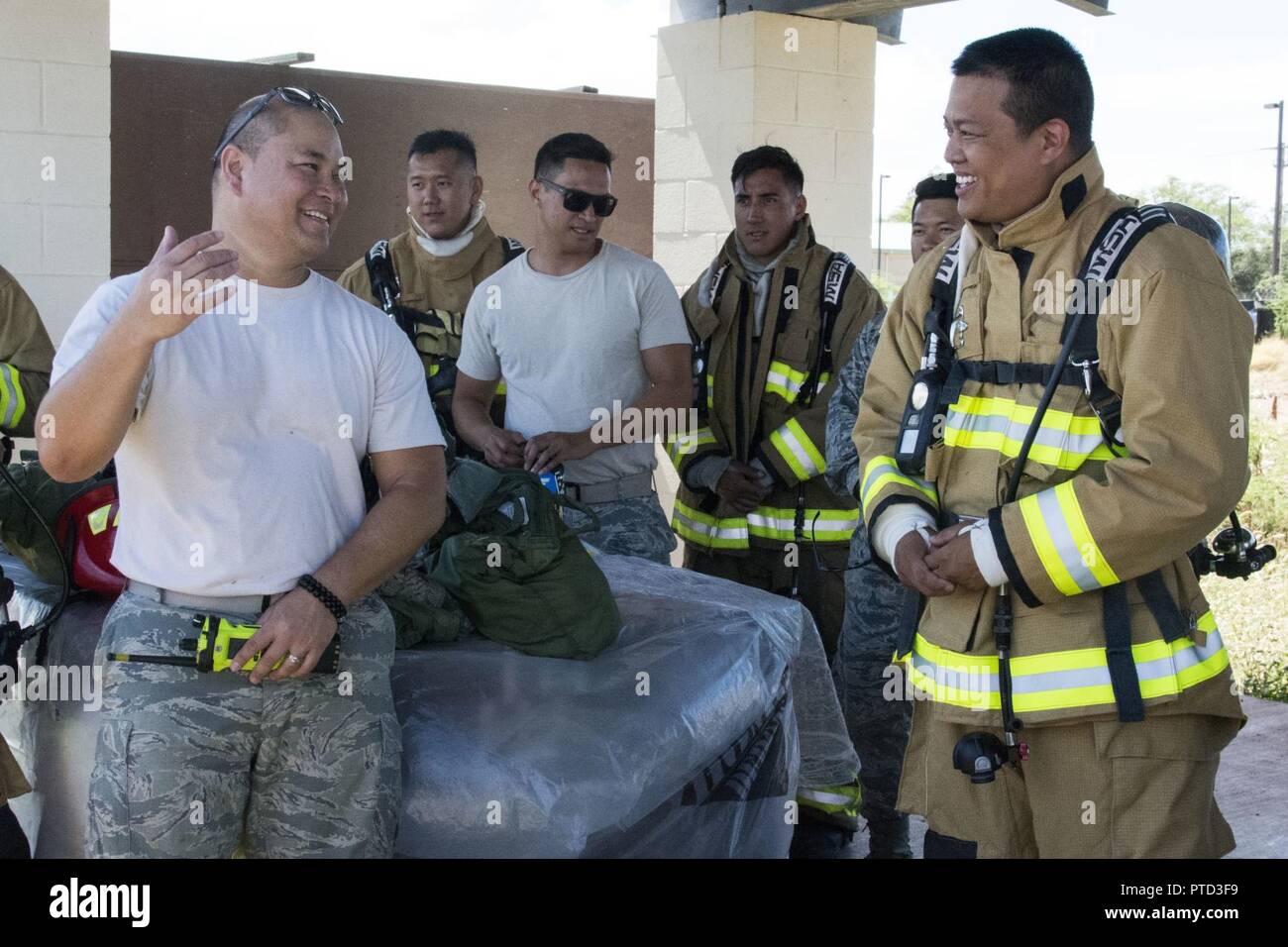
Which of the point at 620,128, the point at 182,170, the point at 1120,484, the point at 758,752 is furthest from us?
the point at 620,128

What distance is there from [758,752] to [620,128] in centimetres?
676

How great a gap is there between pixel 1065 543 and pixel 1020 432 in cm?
27

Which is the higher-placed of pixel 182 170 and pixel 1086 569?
pixel 182 170

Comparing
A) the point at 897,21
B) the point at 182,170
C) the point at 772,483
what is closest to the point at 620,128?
the point at 897,21

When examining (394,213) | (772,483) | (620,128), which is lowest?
(772,483)

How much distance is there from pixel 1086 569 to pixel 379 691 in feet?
4.56

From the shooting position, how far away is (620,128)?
9734mm

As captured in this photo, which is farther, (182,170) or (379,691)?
(182,170)

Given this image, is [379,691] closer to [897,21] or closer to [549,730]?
[549,730]

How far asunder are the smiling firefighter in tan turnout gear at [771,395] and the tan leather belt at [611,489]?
394mm

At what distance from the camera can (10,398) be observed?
14.8 feet

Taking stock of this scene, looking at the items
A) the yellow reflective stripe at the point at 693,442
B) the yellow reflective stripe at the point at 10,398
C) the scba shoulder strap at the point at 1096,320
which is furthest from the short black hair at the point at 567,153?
the scba shoulder strap at the point at 1096,320

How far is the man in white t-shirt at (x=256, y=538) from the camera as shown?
2625 mm

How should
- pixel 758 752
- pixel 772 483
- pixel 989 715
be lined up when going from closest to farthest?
pixel 989 715 → pixel 758 752 → pixel 772 483
